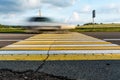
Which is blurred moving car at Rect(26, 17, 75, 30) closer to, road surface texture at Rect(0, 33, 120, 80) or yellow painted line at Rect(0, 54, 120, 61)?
road surface texture at Rect(0, 33, 120, 80)

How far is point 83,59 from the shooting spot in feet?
29.4

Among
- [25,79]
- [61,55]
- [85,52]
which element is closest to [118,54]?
[85,52]

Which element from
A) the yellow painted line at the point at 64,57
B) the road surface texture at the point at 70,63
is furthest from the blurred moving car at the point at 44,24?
the yellow painted line at the point at 64,57

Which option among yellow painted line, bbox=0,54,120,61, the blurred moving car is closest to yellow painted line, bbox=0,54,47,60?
yellow painted line, bbox=0,54,120,61

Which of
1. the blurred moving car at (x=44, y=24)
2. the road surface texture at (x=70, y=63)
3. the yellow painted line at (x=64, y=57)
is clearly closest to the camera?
the road surface texture at (x=70, y=63)

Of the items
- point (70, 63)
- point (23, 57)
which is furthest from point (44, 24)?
point (70, 63)

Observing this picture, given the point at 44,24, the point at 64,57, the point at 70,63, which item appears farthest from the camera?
the point at 44,24

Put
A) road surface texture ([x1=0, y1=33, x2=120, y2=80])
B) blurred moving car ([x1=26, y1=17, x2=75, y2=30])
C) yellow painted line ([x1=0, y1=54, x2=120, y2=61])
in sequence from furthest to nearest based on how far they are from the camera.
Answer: blurred moving car ([x1=26, y1=17, x2=75, y2=30]) → yellow painted line ([x1=0, y1=54, x2=120, y2=61]) → road surface texture ([x1=0, y1=33, x2=120, y2=80])

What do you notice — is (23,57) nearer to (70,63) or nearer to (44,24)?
(70,63)

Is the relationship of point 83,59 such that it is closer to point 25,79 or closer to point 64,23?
point 25,79

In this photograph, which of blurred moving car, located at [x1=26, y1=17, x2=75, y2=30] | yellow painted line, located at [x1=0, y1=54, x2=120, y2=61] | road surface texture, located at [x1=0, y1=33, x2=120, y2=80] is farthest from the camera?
blurred moving car, located at [x1=26, y1=17, x2=75, y2=30]

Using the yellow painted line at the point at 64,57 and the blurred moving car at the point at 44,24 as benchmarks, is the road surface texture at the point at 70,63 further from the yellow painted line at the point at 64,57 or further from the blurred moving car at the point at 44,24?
the blurred moving car at the point at 44,24

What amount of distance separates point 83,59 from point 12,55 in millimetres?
2029

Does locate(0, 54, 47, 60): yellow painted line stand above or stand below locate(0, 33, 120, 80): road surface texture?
above
